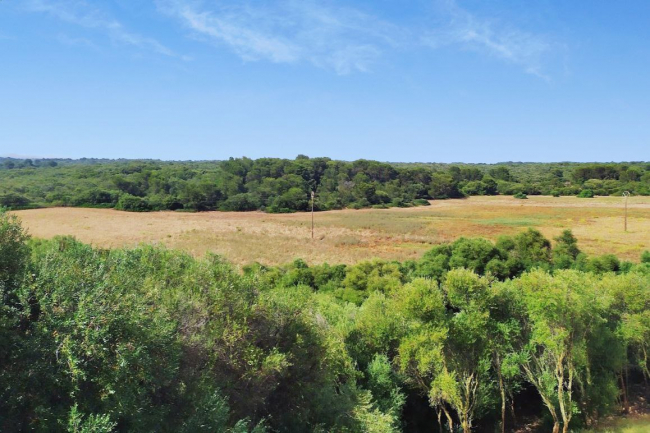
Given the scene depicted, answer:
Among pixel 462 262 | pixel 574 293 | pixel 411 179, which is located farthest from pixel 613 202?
pixel 574 293

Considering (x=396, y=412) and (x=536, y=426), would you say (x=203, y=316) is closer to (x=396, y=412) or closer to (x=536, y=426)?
A: (x=396, y=412)

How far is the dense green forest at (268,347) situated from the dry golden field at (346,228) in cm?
3319

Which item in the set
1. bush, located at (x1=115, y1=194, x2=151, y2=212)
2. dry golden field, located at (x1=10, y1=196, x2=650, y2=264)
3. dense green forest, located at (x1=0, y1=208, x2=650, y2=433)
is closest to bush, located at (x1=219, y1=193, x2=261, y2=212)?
dry golden field, located at (x1=10, y1=196, x2=650, y2=264)

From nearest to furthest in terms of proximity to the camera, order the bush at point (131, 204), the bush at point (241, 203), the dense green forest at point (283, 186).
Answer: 1. the bush at point (131, 204)
2. the dense green forest at point (283, 186)
3. the bush at point (241, 203)

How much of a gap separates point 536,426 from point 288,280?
19.2m

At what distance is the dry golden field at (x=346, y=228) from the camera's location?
2258 inches

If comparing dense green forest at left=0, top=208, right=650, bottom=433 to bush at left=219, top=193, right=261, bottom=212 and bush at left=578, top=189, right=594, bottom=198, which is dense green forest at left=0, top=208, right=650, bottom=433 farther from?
bush at left=578, top=189, right=594, bottom=198

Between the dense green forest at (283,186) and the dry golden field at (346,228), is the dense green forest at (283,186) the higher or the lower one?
the higher one

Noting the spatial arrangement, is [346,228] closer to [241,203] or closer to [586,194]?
[241,203]

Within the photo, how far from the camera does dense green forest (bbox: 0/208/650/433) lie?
25.4ft

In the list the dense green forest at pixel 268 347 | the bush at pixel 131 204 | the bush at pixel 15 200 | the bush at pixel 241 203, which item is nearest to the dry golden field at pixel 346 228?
the bush at pixel 131 204

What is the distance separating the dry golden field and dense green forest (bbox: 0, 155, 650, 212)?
660 cm

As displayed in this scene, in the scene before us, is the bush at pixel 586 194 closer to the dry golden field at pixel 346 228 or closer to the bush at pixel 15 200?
the dry golden field at pixel 346 228

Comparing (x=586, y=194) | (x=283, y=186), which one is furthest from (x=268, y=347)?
(x=586, y=194)
